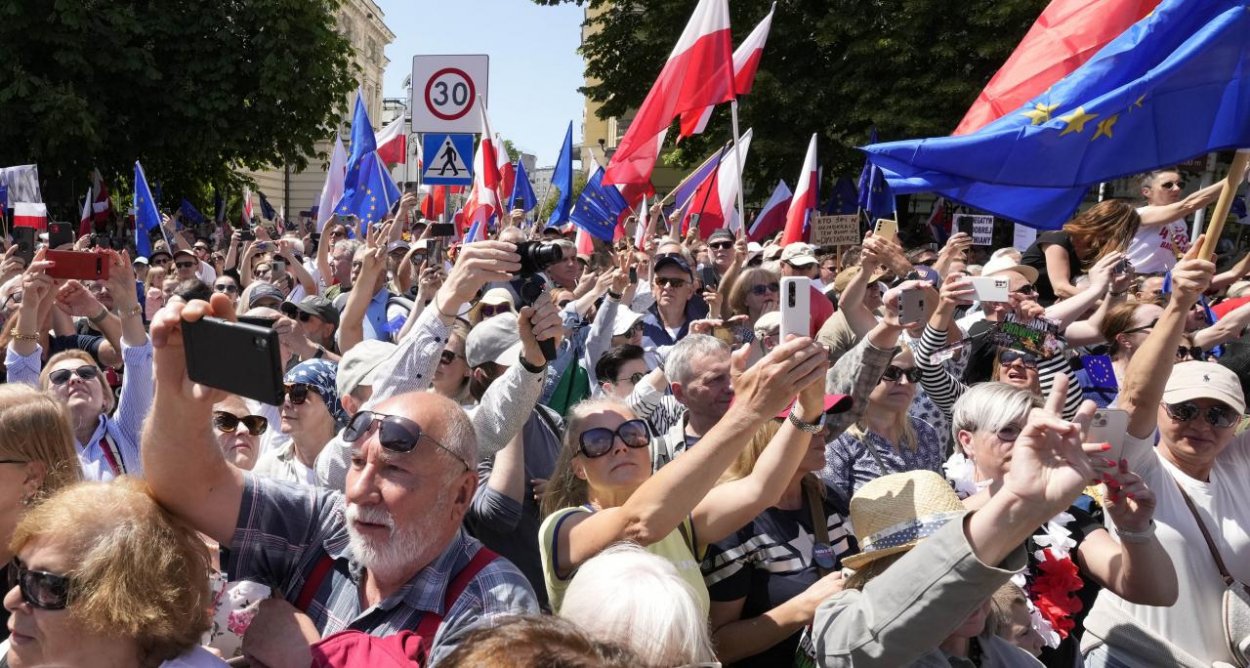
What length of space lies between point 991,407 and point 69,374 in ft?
10.7

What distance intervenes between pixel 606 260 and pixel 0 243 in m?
6.90

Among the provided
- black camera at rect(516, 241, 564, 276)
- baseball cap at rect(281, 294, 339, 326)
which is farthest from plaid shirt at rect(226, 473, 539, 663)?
baseball cap at rect(281, 294, 339, 326)

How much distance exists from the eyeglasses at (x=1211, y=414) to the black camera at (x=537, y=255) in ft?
6.49

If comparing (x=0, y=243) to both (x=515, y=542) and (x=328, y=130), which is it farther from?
(x=328, y=130)

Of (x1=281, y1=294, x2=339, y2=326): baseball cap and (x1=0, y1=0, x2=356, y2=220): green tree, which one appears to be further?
(x1=0, y1=0, x2=356, y2=220): green tree

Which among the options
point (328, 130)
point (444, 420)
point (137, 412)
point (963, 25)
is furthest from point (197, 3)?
point (444, 420)

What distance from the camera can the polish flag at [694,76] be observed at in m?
8.67

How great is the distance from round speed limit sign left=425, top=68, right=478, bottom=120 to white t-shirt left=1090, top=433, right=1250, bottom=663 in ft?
20.8

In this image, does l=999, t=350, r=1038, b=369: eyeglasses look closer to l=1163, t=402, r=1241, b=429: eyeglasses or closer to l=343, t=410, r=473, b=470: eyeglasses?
l=1163, t=402, r=1241, b=429: eyeglasses

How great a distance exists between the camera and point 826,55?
22266 millimetres

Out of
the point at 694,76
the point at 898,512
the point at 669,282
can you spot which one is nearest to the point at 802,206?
the point at 694,76

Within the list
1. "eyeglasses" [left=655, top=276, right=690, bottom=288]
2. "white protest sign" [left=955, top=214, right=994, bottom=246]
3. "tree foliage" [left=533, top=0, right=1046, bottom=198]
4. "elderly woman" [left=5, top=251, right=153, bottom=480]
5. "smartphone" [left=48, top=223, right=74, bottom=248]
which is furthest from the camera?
"tree foliage" [left=533, top=0, right=1046, bottom=198]

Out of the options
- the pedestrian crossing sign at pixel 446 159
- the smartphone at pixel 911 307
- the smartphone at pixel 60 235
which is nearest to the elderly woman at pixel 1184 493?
the smartphone at pixel 911 307

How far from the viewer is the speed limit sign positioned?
8547 millimetres
